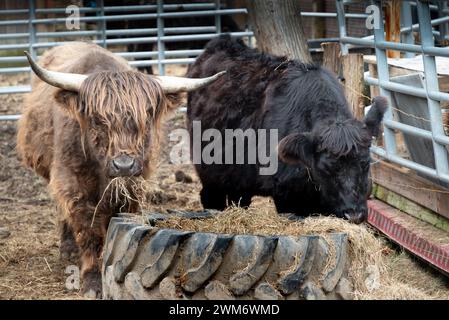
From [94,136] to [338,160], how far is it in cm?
176

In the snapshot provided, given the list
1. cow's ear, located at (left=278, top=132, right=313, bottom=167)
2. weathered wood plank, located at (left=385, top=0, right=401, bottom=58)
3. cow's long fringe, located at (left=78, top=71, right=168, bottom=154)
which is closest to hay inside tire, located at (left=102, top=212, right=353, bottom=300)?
cow's long fringe, located at (left=78, top=71, right=168, bottom=154)

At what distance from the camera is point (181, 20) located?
16828mm

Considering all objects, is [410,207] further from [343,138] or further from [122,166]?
[122,166]

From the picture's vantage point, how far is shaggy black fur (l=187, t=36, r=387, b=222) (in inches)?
229

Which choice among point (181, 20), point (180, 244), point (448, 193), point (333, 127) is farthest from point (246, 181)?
point (181, 20)

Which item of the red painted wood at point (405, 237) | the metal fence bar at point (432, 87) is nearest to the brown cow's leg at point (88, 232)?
the red painted wood at point (405, 237)

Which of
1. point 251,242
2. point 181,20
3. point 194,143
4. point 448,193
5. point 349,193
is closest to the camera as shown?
point 251,242

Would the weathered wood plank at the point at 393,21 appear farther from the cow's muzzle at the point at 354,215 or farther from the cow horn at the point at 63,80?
the cow horn at the point at 63,80

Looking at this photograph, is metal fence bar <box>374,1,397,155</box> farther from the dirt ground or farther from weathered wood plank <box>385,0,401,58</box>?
weathered wood plank <box>385,0,401,58</box>

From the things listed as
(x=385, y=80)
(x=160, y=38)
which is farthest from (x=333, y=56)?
(x=160, y=38)

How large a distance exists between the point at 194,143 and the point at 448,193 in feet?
8.16

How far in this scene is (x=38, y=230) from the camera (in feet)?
26.5

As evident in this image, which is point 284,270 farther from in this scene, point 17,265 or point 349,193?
point 17,265

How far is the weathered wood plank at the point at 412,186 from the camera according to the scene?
253 inches
